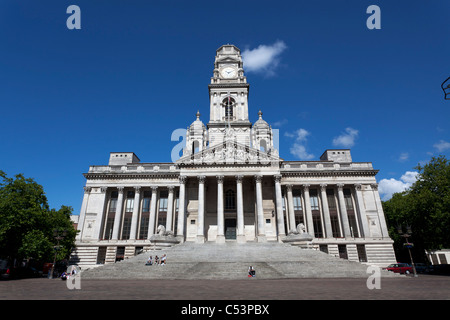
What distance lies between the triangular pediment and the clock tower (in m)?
6.76

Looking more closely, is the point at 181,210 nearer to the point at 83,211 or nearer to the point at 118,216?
the point at 118,216

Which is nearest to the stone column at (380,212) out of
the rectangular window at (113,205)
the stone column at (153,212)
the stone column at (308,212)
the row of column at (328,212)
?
the row of column at (328,212)

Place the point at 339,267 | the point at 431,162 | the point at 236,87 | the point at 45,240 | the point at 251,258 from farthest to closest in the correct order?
the point at 236,87, the point at 431,162, the point at 45,240, the point at 251,258, the point at 339,267

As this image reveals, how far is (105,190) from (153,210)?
8.85 meters

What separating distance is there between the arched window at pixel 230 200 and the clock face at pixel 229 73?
2538 cm

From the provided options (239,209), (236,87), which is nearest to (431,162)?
(239,209)

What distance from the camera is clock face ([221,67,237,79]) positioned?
5247cm

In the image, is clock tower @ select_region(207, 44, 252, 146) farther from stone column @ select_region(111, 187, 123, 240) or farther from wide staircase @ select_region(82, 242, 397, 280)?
wide staircase @ select_region(82, 242, 397, 280)

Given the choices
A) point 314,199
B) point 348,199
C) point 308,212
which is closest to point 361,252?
point 348,199

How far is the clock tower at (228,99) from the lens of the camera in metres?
47.0

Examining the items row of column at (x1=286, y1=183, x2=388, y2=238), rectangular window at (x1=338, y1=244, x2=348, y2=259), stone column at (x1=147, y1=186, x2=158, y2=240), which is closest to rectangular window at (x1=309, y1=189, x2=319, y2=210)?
row of column at (x1=286, y1=183, x2=388, y2=238)

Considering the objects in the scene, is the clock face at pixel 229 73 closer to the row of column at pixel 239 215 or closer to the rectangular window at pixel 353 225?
the row of column at pixel 239 215

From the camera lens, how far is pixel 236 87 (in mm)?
50469
